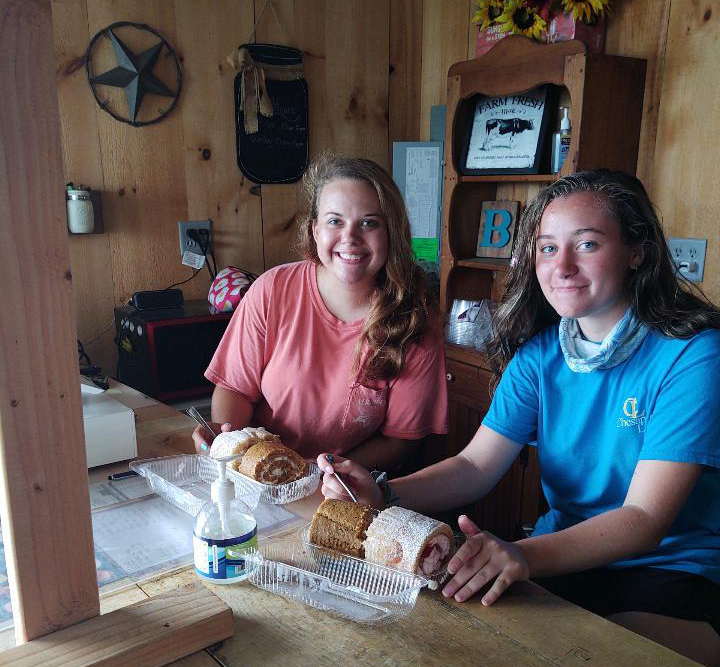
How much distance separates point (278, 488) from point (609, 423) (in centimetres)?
61

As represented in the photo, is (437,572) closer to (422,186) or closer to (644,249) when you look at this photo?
(644,249)

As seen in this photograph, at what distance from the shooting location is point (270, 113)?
2840 mm

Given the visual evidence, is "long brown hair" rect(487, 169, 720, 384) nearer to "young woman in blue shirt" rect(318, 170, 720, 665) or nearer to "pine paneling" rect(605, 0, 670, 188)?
"young woman in blue shirt" rect(318, 170, 720, 665)

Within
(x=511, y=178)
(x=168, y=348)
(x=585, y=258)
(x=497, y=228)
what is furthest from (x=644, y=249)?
(x=168, y=348)

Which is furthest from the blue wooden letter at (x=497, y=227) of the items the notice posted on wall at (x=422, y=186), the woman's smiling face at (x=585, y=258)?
the woman's smiling face at (x=585, y=258)

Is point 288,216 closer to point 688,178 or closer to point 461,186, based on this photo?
point 461,186

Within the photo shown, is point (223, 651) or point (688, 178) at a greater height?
point (688, 178)

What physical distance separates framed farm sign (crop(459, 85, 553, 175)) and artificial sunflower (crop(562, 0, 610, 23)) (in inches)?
9.9

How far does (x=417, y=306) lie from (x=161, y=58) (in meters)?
1.64

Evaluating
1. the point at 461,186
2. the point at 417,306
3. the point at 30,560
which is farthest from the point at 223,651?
the point at 461,186

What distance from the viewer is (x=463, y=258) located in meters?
2.77

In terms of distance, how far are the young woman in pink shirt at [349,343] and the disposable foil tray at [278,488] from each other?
0.42m

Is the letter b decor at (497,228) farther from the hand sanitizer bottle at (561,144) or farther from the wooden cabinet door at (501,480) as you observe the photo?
the wooden cabinet door at (501,480)

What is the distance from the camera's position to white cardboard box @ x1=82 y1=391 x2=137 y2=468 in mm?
1282
